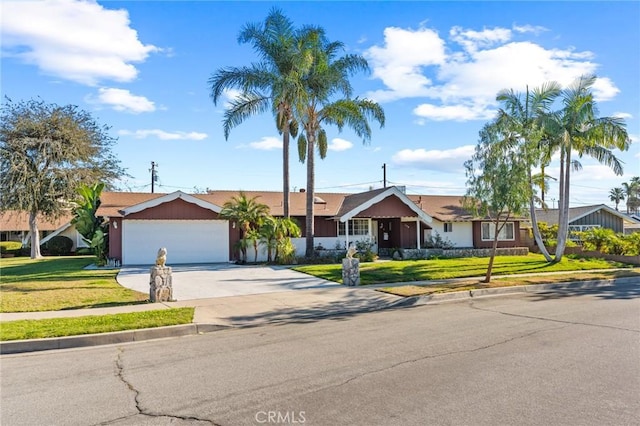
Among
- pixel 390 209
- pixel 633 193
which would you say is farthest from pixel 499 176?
pixel 633 193

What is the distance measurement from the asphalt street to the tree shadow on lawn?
167 inches

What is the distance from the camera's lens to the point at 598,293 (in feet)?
48.6

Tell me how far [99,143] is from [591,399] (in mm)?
38016

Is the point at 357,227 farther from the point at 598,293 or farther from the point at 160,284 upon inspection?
the point at 160,284

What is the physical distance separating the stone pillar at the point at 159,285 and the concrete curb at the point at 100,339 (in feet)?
11.0

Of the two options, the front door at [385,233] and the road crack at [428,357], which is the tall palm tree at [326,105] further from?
the road crack at [428,357]

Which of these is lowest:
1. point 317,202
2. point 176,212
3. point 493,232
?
point 493,232

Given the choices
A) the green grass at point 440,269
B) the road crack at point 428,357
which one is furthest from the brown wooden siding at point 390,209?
the road crack at point 428,357

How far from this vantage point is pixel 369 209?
2739cm

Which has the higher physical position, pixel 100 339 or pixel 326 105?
pixel 326 105

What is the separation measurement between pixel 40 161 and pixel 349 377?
110 ft

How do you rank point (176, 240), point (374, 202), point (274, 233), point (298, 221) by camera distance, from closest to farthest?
point (274, 233) < point (176, 240) < point (374, 202) < point (298, 221)

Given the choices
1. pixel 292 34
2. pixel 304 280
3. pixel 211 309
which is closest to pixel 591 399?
→ pixel 211 309

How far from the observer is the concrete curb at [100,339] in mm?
8016
